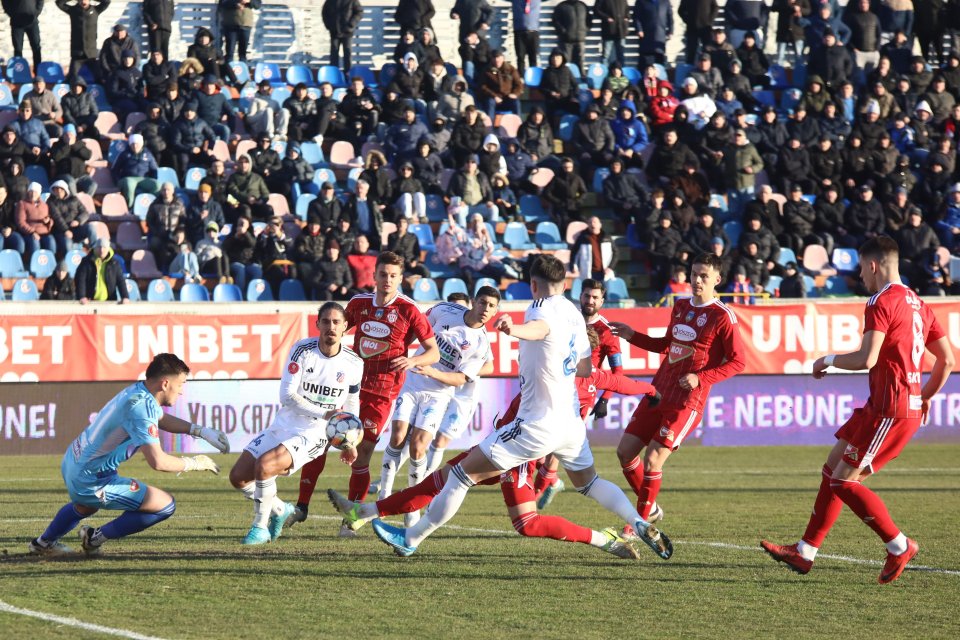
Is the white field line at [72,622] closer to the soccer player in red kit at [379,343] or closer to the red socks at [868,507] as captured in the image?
the soccer player in red kit at [379,343]

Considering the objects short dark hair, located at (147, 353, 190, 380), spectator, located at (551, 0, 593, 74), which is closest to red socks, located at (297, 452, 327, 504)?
short dark hair, located at (147, 353, 190, 380)

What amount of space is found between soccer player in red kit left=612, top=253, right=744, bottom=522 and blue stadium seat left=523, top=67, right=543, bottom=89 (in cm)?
1882

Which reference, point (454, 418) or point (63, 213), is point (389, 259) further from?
point (63, 213)

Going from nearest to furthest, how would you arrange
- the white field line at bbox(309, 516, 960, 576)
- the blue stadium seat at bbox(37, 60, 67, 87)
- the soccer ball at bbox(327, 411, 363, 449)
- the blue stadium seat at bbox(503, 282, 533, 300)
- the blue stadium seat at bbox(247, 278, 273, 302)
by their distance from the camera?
the white field line at bbox(309, 516, 960, 576)
the soccer ball at bbox(327, 411, 363, 449)
the blue stadium seat at bbox(247, 278, 273, 302)
the blue stadium seat at bbox(503, 282, 533, 300)
the blue stadium seat at bbox(37, 60, 67, 87)

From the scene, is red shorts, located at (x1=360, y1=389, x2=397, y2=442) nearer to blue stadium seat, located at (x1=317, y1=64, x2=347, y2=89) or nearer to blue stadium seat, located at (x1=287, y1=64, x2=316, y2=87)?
blue stadium seat, located at (x1=317, y1=64, x2=347, y2=89)

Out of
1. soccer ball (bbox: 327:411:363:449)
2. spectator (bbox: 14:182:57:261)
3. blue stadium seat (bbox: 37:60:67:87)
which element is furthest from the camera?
blue stadium seat (bbox: 37:60:67:87)

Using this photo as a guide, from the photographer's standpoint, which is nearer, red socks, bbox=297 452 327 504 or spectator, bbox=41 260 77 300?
red socks, bbox=297 452 327 504

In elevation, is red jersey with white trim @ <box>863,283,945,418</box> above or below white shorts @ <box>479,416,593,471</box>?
above

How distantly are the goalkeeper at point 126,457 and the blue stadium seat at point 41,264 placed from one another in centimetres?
1350

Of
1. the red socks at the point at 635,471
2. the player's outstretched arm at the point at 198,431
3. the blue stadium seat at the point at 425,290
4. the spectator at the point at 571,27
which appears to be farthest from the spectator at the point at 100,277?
the spectator at the point at 571,27

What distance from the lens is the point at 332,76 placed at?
2912 centimetres

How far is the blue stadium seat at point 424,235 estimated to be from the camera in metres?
24.9

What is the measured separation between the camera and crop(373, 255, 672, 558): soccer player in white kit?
9109 mm

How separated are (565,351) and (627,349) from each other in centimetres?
1355
